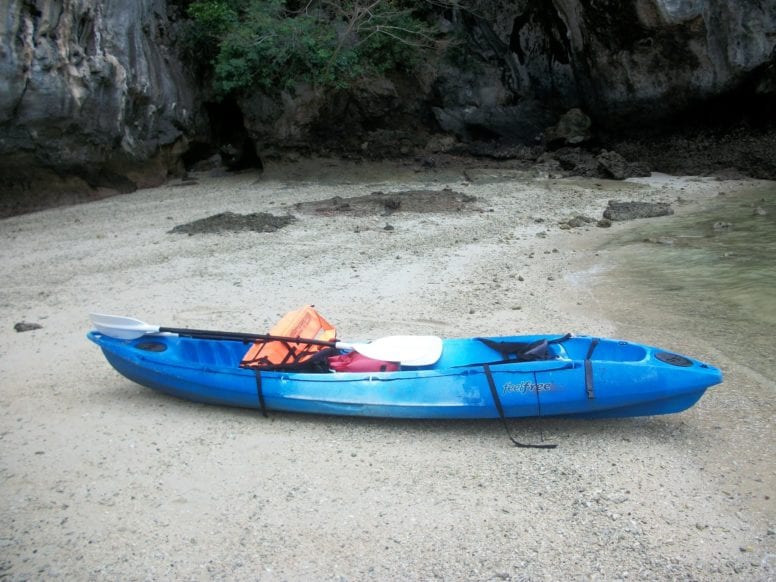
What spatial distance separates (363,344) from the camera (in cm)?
471

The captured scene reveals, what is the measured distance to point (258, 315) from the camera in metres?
6.47

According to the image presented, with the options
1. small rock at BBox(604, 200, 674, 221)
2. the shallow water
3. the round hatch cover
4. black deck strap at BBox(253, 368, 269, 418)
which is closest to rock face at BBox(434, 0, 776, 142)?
the shallow water

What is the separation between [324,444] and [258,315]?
99.7 inches

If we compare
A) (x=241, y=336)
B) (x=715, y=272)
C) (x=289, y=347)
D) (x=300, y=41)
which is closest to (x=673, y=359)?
(x=289, y=347)

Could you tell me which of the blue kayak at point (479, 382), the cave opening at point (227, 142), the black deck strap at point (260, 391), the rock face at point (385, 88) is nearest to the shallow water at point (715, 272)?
the blue kayak at point (479, 382)

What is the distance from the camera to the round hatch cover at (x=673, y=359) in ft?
13.4

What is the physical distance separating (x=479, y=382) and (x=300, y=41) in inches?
450

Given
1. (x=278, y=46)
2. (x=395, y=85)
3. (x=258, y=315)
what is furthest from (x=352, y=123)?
(x=258, y=315)

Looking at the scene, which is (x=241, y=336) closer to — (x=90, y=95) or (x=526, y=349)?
(x=526, y=349)

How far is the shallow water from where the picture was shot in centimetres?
580

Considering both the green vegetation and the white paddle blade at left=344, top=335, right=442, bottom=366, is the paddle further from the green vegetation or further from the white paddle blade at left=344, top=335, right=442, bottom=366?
the green vegetation

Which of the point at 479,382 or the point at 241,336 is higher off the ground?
the point at 241,336

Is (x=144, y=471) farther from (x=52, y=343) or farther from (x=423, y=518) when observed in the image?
(x=52, y=343)

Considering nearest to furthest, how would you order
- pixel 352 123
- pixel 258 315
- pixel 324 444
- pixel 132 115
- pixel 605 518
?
pixel 605 518 → pixel 324 444 → pixel 258 315 → pixel 132 115 → pixel 352 123
